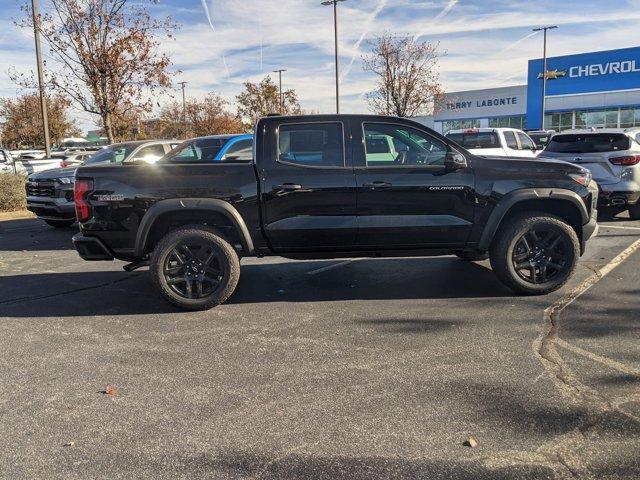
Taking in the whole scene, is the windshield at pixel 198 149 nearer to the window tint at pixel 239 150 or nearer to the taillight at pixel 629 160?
the window tint at pixel 239 150

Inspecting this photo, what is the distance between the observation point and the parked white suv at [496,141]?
45.2ft

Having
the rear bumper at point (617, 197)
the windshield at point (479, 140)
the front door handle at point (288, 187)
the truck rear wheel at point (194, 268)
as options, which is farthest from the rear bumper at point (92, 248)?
the windshield at point (479, 140)

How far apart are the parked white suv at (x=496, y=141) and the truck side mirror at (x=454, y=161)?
8.48 meters

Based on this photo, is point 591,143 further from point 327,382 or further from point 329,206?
point 327,382

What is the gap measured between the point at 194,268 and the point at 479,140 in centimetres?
1049

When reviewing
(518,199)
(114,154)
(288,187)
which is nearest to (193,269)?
(288,187)

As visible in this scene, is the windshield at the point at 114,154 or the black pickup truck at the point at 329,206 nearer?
the black pickup truck at the point at 329,206

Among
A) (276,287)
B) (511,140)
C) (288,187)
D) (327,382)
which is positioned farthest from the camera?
(511,140)

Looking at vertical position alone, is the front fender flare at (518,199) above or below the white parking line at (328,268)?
above

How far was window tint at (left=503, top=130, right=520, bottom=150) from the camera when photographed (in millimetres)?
14049

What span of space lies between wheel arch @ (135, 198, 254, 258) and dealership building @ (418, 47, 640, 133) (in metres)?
40.6

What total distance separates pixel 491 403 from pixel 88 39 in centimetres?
Result: 1414

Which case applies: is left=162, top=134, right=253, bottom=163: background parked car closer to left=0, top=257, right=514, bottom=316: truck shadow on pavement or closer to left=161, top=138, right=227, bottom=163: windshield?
left=161, top=138, right=227, bottom=163: windshield

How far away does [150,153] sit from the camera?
11.6 metres
